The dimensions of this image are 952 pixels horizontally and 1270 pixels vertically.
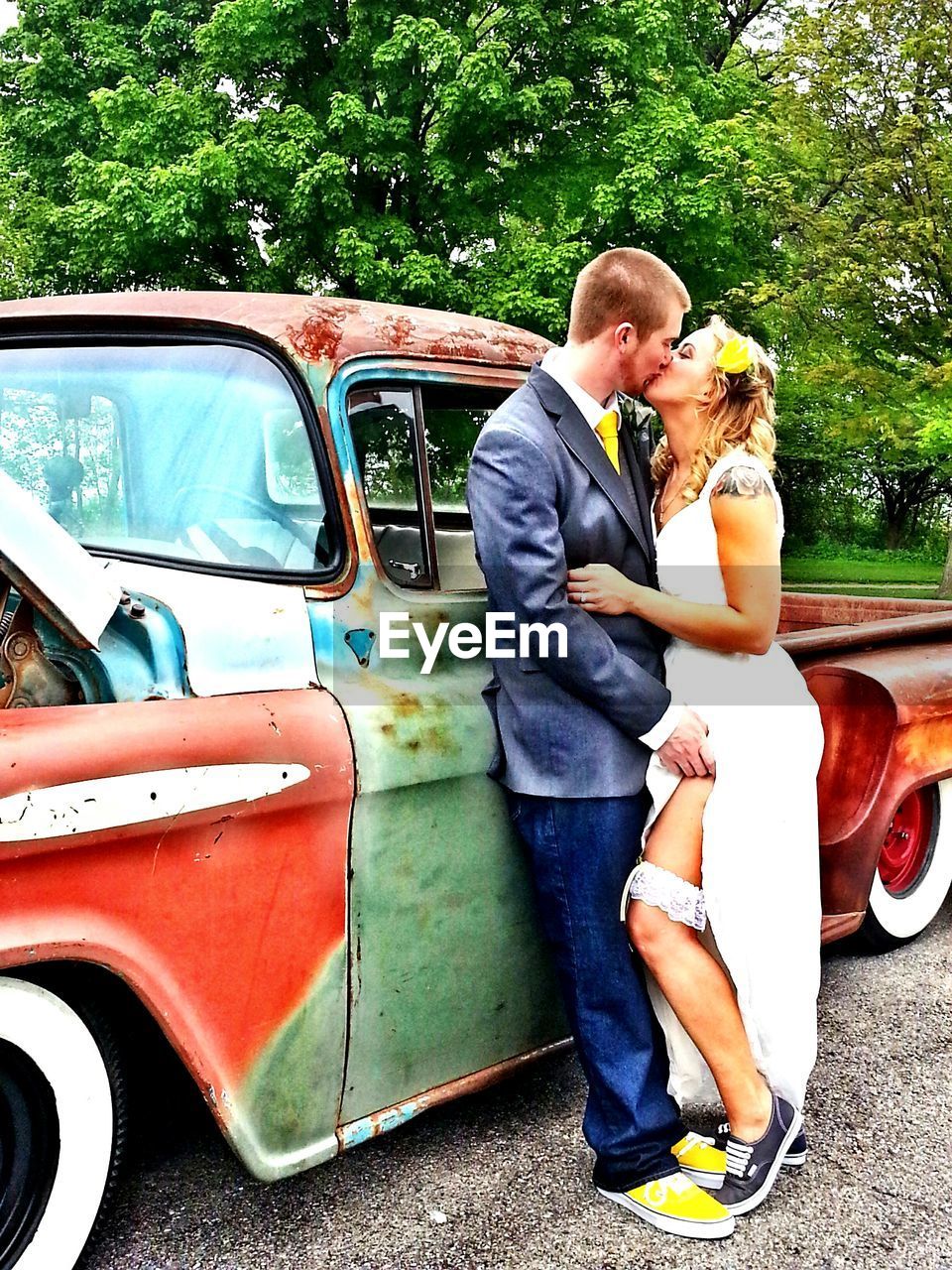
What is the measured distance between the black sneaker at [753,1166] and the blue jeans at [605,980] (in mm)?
127

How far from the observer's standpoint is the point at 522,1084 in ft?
9.62

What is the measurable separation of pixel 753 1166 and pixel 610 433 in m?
1.63

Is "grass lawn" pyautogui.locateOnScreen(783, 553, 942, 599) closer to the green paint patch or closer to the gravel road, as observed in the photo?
the gravel road

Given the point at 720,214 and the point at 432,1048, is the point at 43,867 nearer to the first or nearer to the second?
the point at 432,1048

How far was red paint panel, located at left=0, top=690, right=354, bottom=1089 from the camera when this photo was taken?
70.6 inches

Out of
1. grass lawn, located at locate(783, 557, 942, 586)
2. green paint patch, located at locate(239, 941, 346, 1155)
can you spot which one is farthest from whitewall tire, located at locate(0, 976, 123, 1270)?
grass lawn, located at locate(783, 557, 942, 586)

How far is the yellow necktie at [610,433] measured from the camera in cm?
244

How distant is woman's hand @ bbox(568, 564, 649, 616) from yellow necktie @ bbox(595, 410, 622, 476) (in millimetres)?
281

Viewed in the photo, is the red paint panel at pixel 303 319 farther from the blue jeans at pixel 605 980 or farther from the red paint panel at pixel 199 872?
the blue jeans at pixel 605 980

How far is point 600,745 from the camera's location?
2.34m

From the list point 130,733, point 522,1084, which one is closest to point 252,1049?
point 130,733

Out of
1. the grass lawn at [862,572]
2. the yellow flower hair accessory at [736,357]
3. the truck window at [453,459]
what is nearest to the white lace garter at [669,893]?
the truck window at [453,459]

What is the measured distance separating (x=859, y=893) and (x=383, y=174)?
1318 cm

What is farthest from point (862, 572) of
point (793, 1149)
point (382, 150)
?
point (793, 1149)
